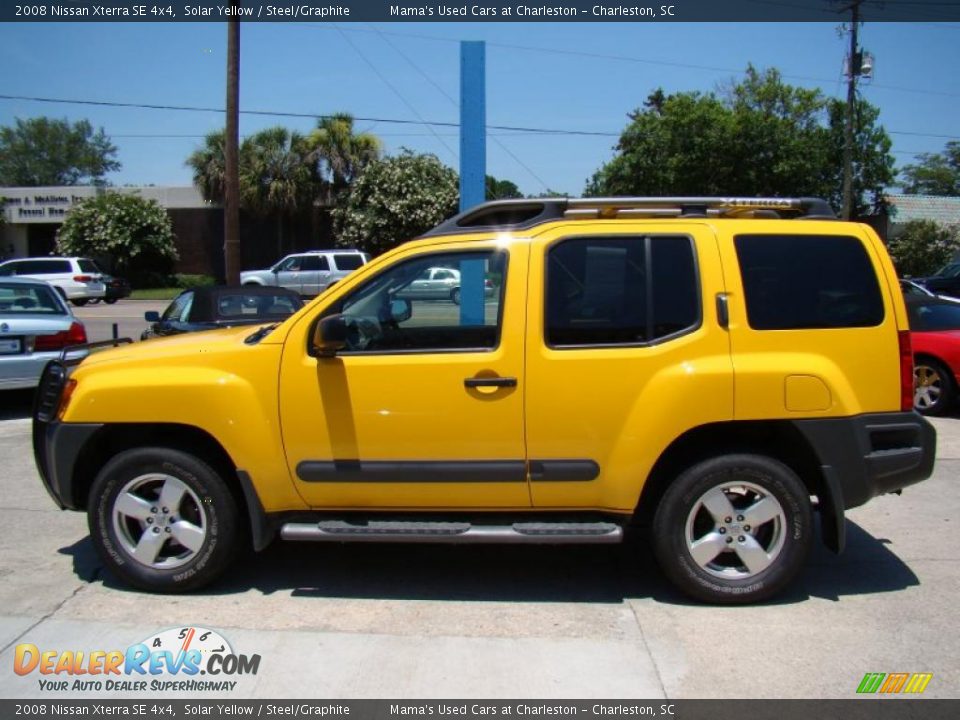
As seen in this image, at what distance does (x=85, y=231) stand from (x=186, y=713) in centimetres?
3490

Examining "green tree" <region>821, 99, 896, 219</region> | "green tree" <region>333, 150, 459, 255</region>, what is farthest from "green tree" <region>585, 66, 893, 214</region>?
"green tree" <region>333, 150, 459, 255</region>

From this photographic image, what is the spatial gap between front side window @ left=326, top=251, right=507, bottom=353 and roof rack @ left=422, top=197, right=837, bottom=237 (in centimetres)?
22

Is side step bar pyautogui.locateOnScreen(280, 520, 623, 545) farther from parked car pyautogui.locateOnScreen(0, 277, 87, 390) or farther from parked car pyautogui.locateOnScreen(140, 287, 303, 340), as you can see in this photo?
parked car pyautogui.locateOnScreen(0, 277, 87, 390)

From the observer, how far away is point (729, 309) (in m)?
4.27

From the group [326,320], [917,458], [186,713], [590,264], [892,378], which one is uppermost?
[590,264]

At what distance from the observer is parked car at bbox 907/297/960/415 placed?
29.9ft

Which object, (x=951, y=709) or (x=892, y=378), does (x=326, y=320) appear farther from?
(x=951, y=709)

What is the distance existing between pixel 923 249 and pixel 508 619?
34.2 meters

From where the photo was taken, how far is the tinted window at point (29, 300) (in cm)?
962

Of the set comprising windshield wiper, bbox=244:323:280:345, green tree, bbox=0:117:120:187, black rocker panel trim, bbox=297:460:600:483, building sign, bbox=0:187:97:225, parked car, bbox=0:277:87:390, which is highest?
green tree, bbox=0:117:120:187

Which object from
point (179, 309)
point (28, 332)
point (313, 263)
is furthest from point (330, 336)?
point (313, 263)

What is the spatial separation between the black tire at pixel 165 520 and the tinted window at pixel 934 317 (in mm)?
8015

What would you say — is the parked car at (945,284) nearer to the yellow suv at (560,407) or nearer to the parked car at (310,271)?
the parked car at (310,271)

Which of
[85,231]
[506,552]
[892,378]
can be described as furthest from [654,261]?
[85,231]
